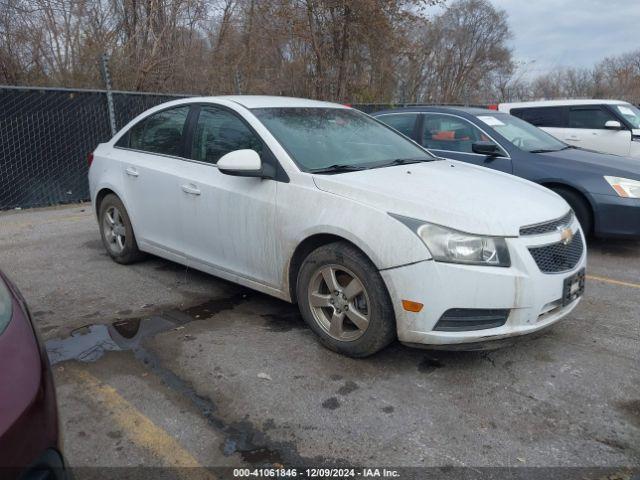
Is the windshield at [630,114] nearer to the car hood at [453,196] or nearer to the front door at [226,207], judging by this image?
the car hood at [453,196]

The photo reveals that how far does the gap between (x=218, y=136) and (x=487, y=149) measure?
3.30 meters

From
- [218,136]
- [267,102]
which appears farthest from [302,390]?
[267,102]

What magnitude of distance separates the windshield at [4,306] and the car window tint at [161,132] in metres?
2.76

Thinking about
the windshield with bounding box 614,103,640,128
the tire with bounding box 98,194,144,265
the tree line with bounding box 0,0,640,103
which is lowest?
the tire with bounding box 98,194,144,265

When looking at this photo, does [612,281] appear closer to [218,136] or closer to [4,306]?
[218,136]

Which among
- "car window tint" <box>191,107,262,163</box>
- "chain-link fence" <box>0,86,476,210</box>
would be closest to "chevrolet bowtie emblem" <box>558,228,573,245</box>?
"car window tint" <box>191,107,262,163</box>

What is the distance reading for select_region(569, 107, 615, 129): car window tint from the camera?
32.2 ft

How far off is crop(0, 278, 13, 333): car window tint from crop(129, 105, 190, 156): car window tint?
276 centimetres

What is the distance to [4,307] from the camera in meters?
1.73

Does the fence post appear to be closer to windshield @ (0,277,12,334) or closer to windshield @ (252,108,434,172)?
windshield @ (252,108,434,172)

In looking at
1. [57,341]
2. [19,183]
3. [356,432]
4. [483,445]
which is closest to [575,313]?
[483,445]

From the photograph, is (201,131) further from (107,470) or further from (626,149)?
(626,149)

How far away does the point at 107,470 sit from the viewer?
237 cm

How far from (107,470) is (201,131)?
2.74 metres
